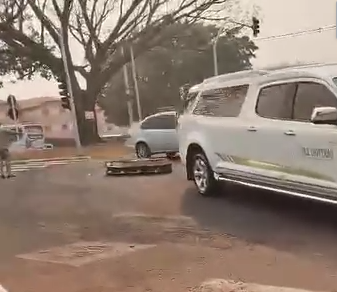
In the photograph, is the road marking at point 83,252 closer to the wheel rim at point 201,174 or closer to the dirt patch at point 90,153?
the wheel rim at point 201,174

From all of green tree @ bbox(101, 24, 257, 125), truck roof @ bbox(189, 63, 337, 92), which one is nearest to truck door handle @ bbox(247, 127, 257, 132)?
truck roof @ bbox(189, 63, 337, 92)

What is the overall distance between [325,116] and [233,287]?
8.32ft

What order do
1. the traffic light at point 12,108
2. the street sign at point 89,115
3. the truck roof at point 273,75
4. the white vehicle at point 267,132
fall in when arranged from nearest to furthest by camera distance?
1. the white vehicle at point 267,132
2. the truck roof at point 273,75
3. the traffic light at point 12,108
4. the street sign at point 89,115

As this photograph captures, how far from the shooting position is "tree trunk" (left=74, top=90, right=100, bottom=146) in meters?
37.1

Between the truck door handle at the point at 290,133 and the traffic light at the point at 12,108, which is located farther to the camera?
the traffic light at the point at 12,108

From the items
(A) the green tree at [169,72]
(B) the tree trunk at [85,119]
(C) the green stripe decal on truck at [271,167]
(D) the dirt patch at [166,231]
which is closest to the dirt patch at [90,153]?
(B) the tree trunk at [85,119]

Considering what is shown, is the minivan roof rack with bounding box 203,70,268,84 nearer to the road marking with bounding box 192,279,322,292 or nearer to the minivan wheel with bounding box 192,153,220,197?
the minivan wheel with bounding box 192,153,220,197

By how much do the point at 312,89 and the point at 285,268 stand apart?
260 cm

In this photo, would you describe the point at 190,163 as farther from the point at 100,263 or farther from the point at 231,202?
the point at 100,263

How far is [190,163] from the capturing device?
36.5ft

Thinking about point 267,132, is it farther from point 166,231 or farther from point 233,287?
point 233,287

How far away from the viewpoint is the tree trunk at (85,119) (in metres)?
37.1

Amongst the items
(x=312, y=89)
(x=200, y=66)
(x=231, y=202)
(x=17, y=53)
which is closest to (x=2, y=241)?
(x=231, y=202)

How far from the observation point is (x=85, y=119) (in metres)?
37.5
